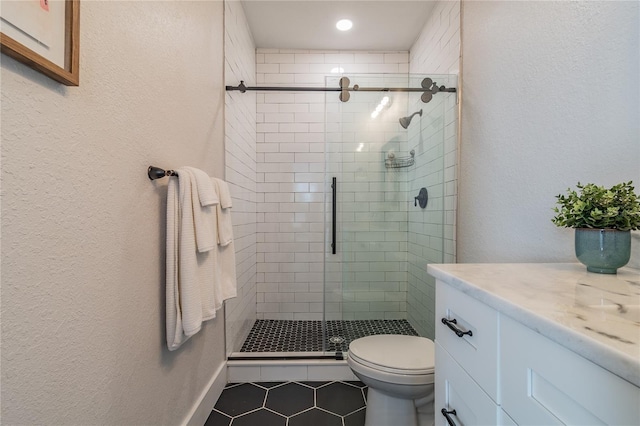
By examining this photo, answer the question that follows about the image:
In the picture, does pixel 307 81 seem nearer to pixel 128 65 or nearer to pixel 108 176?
pixel 128 65

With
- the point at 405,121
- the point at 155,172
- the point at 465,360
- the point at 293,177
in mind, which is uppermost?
the point at 405,121

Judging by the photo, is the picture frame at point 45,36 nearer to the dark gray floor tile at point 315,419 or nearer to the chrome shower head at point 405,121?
the dark gray floor tile at point 315,419

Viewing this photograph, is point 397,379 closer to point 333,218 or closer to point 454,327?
point 454,327

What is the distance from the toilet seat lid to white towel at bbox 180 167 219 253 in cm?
85

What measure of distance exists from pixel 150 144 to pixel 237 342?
1558 mm

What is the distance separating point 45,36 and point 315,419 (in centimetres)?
181

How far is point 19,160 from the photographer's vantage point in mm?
547

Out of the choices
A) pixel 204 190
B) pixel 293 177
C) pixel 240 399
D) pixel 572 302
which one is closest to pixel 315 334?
pixel 240 399

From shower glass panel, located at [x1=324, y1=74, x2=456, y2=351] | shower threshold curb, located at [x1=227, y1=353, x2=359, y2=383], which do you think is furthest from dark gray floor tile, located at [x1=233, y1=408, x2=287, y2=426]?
shower glass panel, located at [x1=324, y1=74, x2=456, y2=351]

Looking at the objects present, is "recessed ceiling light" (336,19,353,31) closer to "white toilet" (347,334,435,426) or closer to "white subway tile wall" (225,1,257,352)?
"white subway tile wall" (225,1,257,352)

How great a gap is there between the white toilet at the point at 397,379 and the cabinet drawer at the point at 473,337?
0.48m

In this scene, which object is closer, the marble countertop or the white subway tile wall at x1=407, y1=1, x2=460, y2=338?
the marble countertop

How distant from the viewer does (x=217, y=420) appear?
4.88 feet

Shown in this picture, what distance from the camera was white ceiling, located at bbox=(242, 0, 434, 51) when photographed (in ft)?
7.00
